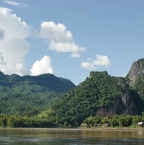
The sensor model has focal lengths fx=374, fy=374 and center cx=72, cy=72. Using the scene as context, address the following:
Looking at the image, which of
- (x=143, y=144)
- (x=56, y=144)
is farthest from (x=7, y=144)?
(x=143, y=144)

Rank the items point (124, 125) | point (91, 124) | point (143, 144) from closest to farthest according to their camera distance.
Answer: point (143, 144)
point (124, 125)
point (91, 124)

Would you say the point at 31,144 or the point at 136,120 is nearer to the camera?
the point at 31,144

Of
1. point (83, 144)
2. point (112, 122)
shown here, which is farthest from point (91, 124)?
point (83, 144)

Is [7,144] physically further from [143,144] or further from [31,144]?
[143,144]

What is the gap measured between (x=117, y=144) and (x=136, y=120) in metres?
117

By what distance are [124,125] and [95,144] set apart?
370 feet

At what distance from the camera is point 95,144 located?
62.8m

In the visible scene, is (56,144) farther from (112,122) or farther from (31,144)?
(112,122)

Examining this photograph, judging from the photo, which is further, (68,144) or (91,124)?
(91,124)

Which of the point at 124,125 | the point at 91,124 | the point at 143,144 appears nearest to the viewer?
the point at 143,144

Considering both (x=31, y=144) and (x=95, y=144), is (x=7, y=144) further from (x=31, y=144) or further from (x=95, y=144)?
(x=95, y=144)

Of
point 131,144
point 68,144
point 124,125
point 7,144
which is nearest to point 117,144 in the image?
point 131,144

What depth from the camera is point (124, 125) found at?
567 ft

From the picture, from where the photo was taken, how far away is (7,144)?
6269 centimetres
